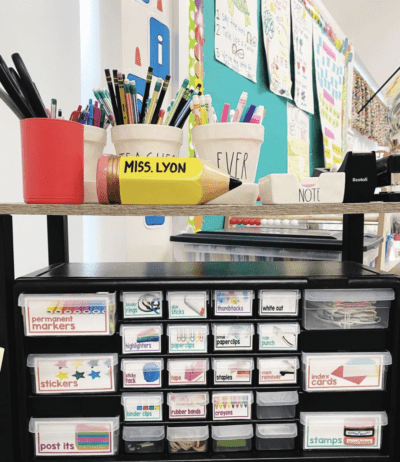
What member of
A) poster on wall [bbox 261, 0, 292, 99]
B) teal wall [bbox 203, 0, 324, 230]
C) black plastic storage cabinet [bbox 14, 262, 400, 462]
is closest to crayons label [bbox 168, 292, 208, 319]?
black plastic storage cabinet [bbox 14, 262, 400, 462]

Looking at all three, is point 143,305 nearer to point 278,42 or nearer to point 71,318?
point 71,318

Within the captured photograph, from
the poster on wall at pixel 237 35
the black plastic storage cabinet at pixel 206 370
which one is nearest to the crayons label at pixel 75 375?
the black plastic storage cabinet at pixel 206 370

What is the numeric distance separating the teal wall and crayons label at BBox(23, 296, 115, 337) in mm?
729

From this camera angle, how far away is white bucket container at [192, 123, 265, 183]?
504mm

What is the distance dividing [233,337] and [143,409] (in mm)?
151

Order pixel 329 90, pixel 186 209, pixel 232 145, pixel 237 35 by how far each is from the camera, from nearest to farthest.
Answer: pixel 186 209 < pixel 232 145 < pixel 237 35 < pixel 329 90

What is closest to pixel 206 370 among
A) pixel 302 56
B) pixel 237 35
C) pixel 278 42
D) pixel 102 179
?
pixel 102 179

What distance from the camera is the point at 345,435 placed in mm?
462

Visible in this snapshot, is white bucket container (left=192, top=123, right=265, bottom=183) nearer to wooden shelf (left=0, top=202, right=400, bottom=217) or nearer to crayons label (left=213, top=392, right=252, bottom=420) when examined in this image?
wooden shelf (left=0, top=202, right=400, bottom=217)

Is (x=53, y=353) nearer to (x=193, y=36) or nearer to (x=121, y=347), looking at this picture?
(x=121, y=347)

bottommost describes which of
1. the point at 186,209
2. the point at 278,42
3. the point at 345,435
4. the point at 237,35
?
the point at 345,435

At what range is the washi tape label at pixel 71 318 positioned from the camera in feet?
1.42

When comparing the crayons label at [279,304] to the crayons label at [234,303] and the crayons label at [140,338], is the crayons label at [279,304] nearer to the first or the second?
the crayons label at [234,303]

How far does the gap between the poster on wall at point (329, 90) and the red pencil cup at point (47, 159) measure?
1.90m
